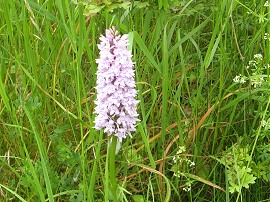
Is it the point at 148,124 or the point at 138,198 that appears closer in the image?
the point at 138,198

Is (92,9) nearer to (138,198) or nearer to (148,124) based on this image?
(148,124)

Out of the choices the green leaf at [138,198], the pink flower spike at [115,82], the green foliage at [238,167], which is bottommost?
the green leaf at [138,198]

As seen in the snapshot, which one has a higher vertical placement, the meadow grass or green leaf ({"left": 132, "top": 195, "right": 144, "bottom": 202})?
the meadow grass

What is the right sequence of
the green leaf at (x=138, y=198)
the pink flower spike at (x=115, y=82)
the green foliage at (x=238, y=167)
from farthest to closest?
the green leaf at (x=138, y=198) → the green foliage at (x=238, y=167) → the pink flower spike at (x=115, y=82)

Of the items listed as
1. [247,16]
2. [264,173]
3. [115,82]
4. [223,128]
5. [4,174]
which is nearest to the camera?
[115,82]

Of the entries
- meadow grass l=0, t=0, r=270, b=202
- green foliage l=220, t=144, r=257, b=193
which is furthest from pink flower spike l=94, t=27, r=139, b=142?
green foliage l=220, t=144, r=257, b=193

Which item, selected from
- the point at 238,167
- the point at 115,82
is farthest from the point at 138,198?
the point at 115,82

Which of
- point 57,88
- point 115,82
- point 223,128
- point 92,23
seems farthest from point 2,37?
point 115,82

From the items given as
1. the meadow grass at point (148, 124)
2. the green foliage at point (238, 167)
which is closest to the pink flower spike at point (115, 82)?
the meadow grass at point (148, 124)

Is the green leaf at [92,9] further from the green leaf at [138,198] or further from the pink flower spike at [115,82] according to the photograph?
the green leaf at [138,198]

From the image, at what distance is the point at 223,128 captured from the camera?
2117mm

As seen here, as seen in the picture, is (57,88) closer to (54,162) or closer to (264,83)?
(54,162)

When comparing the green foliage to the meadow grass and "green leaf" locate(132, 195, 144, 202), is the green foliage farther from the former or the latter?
"green leaf" locate(132, 195, 144, 202)

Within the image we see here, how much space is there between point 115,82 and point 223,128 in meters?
0.94
